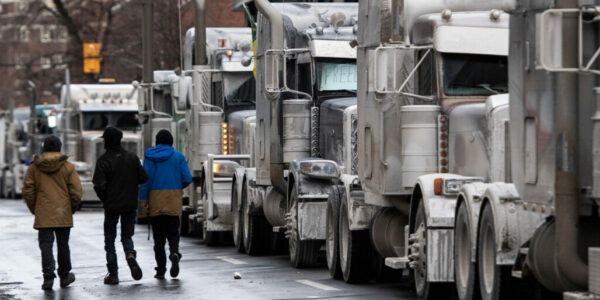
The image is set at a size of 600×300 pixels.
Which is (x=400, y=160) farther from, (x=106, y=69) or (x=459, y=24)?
(x=106, y=69)

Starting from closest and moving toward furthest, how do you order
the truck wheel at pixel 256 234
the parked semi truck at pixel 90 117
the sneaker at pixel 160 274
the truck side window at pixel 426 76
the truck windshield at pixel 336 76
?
the truck side window at pixel 426 76
the sneaker at pixel 160 274
the truck windshield at pixel 336 76
the truck wheel at pixel 256 234
the parked semi truck at pixel 90 117

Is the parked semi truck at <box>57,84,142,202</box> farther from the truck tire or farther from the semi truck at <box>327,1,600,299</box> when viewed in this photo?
the truck tire

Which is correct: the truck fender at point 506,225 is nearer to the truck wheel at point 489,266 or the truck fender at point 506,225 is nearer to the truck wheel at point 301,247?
the truck wheel at point 489,266

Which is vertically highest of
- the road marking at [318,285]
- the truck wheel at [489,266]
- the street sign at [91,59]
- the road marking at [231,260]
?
the street sign at [91,59]

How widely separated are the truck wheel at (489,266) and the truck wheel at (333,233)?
461 centimetres

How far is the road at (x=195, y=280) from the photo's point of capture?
1548cm

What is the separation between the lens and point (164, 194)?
17125 millimetres

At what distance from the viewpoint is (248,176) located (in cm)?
2227

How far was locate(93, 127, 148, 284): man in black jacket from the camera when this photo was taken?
1672 cm

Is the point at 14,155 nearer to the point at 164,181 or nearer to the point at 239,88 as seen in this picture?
the point at 239,88

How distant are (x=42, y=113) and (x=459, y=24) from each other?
4354 cm

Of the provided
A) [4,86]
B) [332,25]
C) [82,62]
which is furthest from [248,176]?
[4,86]

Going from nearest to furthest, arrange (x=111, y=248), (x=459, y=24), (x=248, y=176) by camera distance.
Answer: (x=459, y=24)
(x=111, y=248)
(x=248, y=176)

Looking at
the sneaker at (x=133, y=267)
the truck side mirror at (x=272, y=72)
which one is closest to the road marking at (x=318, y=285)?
the sneaker at (x=133, y=267)
